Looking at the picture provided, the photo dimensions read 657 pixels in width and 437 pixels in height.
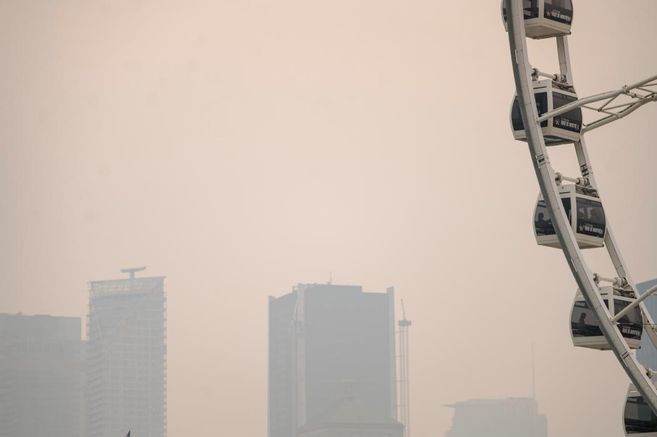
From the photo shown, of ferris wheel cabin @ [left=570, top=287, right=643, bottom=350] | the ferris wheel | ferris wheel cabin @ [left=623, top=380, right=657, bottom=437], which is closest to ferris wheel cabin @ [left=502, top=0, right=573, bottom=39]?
the ferris wheel

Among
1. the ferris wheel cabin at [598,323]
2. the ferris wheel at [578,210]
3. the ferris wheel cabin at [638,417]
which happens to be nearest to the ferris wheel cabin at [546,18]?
the ferris wheel at [578,210]

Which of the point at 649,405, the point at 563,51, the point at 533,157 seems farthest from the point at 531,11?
the point at 649,405

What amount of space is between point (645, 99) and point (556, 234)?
4871 millimetres

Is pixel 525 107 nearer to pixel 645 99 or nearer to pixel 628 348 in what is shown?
pixel 645 99

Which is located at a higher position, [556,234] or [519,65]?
[519,65]

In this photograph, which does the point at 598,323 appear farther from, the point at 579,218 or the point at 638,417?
the point at 638,417

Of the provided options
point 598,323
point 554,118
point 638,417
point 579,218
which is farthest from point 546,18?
point 638,417

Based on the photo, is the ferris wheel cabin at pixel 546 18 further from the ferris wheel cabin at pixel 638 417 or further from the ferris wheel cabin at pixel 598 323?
the ferris wheel cabin at pixel 638 417

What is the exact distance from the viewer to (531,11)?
51375 mm

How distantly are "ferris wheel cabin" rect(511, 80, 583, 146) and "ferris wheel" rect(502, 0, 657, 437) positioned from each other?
31 millimetres

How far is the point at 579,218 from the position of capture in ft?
161

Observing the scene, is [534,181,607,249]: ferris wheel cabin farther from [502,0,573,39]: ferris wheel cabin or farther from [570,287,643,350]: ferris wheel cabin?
[502,0,573,39]: ferris wheel cabin

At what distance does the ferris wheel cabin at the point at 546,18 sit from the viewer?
5134 cm

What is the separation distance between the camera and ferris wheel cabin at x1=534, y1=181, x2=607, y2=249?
161 ft
